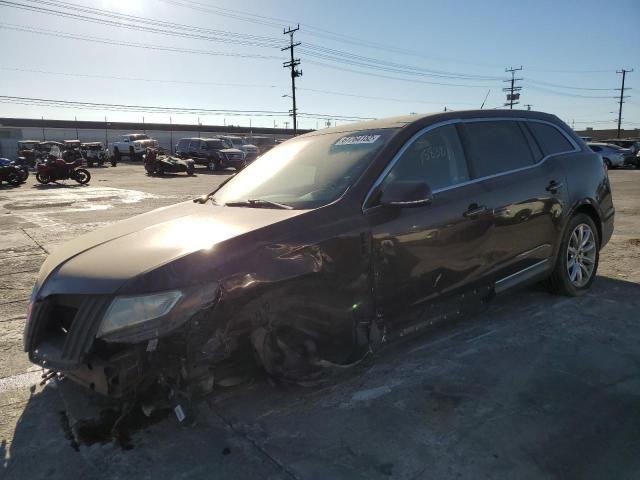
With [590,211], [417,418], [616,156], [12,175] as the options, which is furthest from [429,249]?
[616,156]

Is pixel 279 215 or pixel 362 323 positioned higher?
pixel 279 215

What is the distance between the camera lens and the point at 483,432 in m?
2.64

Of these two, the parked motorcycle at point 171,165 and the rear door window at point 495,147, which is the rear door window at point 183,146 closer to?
the parked motorcycle at point 171,165

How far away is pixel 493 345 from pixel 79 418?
2.82 m

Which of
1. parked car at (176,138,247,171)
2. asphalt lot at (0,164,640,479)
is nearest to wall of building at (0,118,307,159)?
parked car at (176,138,247,171)

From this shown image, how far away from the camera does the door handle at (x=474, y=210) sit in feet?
11.7

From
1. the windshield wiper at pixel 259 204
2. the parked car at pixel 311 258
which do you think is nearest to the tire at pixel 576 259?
the parked car at pixel 311 258

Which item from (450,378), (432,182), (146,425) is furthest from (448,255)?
(146,425)

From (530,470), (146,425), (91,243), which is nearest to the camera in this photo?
(530,470)

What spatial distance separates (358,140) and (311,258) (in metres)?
1.16

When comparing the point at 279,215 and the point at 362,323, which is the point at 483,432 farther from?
the point at 279,215

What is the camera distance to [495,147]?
13.5ft

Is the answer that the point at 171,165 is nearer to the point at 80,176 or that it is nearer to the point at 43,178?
the point at 80,176

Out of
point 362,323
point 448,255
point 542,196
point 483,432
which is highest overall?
point 542,196
